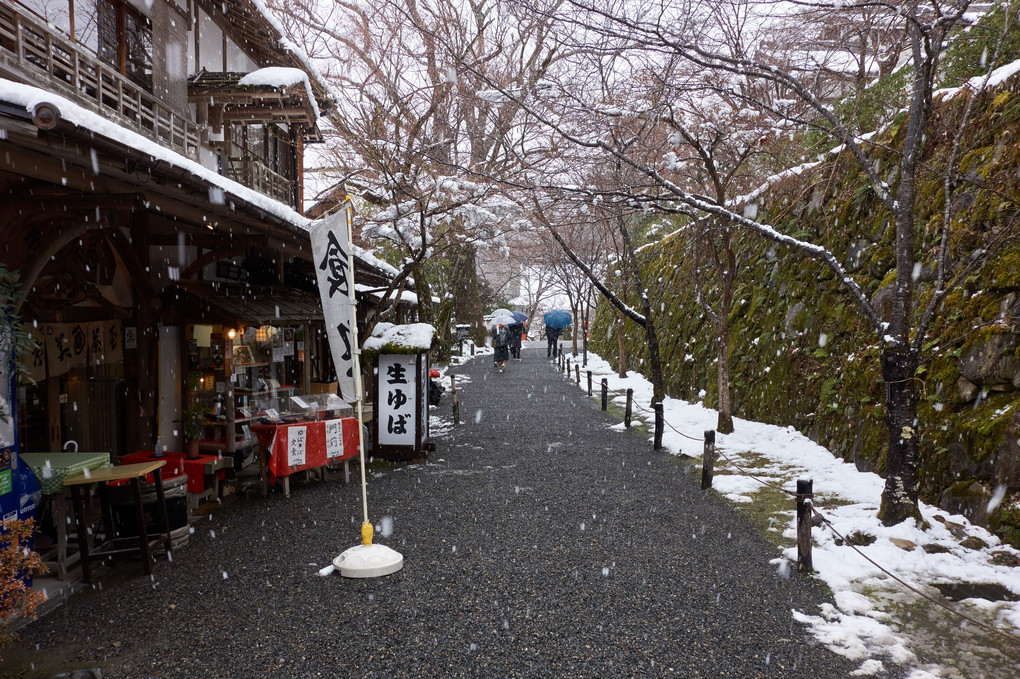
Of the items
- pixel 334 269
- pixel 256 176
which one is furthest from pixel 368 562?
pixel 256 176

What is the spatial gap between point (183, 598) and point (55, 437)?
393 centimetres

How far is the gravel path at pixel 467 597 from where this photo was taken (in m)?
4.22

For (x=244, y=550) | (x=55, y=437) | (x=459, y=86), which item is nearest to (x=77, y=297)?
(x=55, y=437)

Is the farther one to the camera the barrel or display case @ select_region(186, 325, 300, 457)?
display case @ select_region(186, 325, 300, 457)

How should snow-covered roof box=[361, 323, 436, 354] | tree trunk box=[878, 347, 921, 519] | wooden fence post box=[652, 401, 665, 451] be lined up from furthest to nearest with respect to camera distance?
1. wooden fence post box=[652, 401, 665, 451]
2. snow-covered roof box=[361, 323, 436, 354]
3. tree trunk box=[878, 347, 921, 519]

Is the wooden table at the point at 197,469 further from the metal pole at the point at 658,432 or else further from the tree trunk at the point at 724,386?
the tree trunk at the point at 724,386

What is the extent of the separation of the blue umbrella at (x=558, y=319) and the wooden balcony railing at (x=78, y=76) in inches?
1130

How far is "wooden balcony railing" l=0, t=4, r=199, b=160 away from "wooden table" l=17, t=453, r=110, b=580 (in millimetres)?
4053

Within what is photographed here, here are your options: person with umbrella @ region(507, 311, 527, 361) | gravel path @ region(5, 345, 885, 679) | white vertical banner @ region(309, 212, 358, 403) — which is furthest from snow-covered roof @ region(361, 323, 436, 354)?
person with umbrella @ region(507, 311, 527, 361)

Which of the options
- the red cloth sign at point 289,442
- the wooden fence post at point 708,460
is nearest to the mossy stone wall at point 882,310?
the wooden fence post at point 708,460

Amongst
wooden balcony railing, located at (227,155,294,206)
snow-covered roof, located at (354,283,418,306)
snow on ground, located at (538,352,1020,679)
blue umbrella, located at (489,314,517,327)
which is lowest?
snow on ground, located at (538,352,1020,679)

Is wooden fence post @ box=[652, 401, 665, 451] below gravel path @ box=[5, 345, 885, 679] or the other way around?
the other way around

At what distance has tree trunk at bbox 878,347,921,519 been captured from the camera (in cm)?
634

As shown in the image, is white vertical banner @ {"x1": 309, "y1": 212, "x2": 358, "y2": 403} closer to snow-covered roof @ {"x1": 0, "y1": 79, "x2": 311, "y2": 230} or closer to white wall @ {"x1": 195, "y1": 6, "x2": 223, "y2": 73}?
snow-covered roof @ {"x1": 0, "y1": 79, "x2": 311, "y2": 230}
